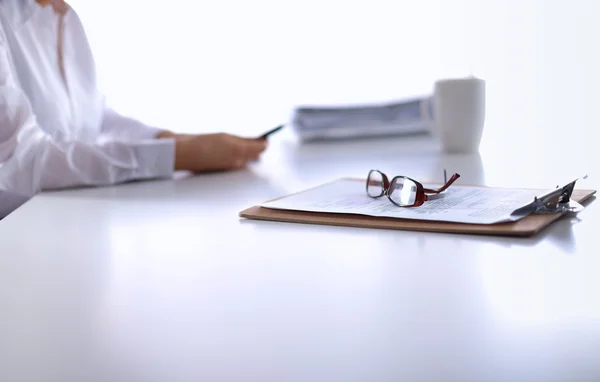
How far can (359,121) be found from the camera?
208 cm

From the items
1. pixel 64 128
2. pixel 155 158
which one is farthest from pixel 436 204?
pixel 64 128

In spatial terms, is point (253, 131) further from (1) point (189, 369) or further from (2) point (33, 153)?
(1) point (189, 369)

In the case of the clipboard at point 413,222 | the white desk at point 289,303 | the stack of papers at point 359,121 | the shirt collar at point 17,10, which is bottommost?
the white desk at point 289,303

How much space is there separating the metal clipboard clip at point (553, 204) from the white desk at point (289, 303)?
0.03 m

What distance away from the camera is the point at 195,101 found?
102 inches

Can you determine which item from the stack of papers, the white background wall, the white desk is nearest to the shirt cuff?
the white desk

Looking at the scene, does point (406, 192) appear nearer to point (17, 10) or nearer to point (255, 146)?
point (255, 146)

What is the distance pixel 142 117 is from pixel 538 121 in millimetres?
1449

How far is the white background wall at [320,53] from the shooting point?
245cm

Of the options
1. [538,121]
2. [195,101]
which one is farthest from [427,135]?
[195,101]

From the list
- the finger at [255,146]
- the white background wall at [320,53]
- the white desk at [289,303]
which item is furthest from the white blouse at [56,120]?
the white background wall at [320,53]

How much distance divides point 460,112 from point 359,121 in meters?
0.57

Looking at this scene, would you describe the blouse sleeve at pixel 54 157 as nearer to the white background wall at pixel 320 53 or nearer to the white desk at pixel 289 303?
the white desk at pixel 289 303

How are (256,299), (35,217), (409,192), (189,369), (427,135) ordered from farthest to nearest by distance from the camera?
(427,135)
(35,217)
(409,192)
(256,299)
(189,369)
